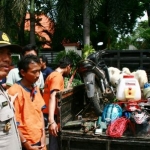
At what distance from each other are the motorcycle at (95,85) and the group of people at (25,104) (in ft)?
0.96

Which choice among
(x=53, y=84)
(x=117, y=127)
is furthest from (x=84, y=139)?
(x=53, y=84)

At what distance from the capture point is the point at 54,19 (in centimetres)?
1597

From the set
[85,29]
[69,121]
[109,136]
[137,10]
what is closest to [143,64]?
[69,121]

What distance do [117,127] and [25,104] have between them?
82 centimetres

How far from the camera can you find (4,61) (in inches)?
83.0

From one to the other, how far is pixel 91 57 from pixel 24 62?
1628 millimetres

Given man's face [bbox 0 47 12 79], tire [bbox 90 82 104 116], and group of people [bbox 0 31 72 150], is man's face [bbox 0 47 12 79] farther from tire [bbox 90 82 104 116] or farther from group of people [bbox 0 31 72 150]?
tire [bbox 90 82 104 116]

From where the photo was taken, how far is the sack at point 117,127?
2830 mm

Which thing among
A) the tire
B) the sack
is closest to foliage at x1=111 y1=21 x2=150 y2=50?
the tire

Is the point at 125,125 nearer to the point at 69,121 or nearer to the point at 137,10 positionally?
the point at 69,121

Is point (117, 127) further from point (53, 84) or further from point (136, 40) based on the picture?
point (136, 40)

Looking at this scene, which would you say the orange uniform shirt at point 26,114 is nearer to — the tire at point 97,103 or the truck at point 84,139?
the truck at point 84,139

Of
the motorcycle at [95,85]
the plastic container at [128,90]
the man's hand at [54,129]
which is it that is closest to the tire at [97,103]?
Answer: the motorcycle at [95,85]

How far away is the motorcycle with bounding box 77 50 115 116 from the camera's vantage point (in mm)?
3691
